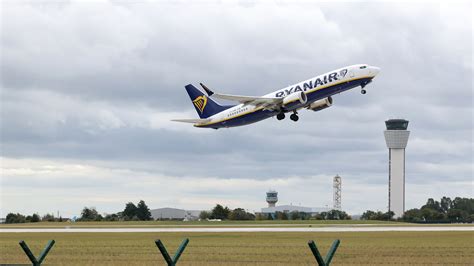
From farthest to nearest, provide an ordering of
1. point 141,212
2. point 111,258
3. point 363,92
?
point 141,212, point 363,92, point 111,258

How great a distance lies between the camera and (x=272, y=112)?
85.7m

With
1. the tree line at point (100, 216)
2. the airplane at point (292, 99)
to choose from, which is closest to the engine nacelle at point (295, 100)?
the airplane at point (292, 99)

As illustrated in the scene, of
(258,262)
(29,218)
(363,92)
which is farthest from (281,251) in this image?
(29,218)

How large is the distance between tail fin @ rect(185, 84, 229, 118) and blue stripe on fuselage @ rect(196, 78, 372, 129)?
424cm

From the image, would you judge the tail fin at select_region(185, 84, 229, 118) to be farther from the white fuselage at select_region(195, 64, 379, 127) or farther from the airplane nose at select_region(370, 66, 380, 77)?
the airplane nose at select_region(370, 66, 380, 77)

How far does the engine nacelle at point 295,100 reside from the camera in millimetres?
80688

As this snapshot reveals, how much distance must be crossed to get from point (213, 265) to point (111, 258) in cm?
610

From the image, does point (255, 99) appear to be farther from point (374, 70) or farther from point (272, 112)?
point (374, 70)

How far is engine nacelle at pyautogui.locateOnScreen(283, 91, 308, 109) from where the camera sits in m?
80.7

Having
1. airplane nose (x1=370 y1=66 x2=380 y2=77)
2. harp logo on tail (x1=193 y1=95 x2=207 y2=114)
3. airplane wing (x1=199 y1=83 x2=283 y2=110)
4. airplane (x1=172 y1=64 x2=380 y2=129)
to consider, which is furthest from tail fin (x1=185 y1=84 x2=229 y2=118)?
airplane nose (x1=370 y1=66 x2=380 y2=77)

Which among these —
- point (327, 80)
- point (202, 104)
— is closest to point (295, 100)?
point (327, 80)

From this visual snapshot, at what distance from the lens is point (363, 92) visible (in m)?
76.9

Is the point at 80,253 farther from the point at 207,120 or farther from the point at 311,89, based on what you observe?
the point at 207,120

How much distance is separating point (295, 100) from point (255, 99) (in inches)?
182
